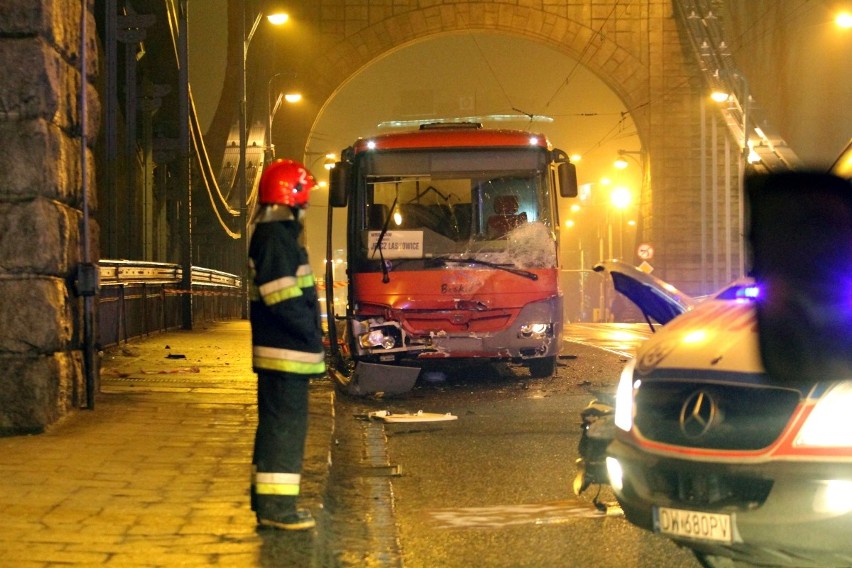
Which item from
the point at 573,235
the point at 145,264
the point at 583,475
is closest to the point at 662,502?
the point at 583,475

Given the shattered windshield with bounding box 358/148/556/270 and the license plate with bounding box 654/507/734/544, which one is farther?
the shattered windshield with bounding box 358/148/556/270

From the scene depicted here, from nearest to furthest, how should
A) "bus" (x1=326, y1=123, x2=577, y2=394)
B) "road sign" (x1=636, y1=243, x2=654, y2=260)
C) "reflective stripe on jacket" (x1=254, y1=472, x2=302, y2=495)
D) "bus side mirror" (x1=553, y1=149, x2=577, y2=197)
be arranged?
"reflective stripe on jacket" (x1=254, y1=472, x2=302, y2=495), "bus" (x1=326, y1=123, x2=577, y2=394), "bus side mirror" (x1=553, y1=149, x2=577, y2=197), "road sign" (x1=636, y1=243, x2=654, y2=260)

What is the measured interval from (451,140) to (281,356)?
824 cm

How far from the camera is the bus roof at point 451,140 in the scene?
13.8 m

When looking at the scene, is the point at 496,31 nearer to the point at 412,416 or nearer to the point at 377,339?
the point at 377,339

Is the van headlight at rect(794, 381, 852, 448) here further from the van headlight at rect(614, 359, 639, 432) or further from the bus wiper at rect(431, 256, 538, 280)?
the bus wiper at rect(431, 256, 538, 280)

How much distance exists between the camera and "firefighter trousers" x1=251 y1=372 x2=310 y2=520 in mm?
5840

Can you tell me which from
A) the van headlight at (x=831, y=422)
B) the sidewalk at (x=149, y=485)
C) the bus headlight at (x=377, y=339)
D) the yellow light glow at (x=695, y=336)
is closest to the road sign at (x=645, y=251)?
the bus headlight at (x=377, y=339)

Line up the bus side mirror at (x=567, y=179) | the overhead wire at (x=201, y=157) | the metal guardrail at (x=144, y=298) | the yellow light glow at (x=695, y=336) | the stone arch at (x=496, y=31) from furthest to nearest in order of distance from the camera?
1. the stone arch at (x=496, y=31)
2. the overhead wire at (x=201, y=157)
3. the metal guardrail at (x=144, y=298)
4. the bus side mirror at (x=567, y=179)
5. the yellow light glow at (x=695, y=336)

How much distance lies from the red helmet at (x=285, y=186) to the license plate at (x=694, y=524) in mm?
2250

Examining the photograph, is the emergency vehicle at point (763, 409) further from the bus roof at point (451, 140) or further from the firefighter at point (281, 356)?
the bus roof at point (451, 140)

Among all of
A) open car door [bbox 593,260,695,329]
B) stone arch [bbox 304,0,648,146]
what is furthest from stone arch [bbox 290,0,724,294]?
open car door [bbox 593,260,695,329]

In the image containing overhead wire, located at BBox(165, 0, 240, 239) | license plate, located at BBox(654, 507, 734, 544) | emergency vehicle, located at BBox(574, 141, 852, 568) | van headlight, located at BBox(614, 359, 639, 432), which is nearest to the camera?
emergency vehicle, located at BBox(574, 141, 852, 568)

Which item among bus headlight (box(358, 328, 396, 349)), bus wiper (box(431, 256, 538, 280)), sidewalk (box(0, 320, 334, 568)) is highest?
bus wiper (box(431, 256, 538, 280))
